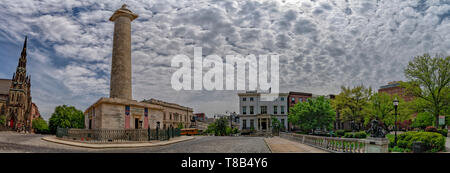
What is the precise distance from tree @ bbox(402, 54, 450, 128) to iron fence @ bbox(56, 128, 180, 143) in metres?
31.0

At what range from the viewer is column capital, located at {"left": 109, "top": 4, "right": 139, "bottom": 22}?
30045 millimetres

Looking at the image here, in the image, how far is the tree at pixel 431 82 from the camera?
32.1 metres

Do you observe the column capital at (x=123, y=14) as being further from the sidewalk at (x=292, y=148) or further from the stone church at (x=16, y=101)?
the stone church at (x=16, y=101)

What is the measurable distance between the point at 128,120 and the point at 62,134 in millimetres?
6371

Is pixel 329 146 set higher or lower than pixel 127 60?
lower

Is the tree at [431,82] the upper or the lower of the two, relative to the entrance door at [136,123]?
upper

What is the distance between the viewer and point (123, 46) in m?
29.7

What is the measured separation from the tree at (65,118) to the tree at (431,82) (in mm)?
63650

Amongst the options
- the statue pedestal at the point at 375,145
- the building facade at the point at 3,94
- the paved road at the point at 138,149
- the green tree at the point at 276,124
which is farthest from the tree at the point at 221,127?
the building facade at the point at 3,94

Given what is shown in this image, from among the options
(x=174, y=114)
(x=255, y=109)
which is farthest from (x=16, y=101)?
(x=255, y=109)

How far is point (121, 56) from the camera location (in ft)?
96.7

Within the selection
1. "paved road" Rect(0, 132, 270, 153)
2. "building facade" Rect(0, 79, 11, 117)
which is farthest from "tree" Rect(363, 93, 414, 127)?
"building facade" Rect(0, 79, 11, 117)
